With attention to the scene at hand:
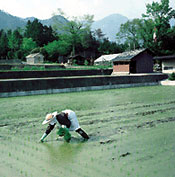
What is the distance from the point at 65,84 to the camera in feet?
67.4

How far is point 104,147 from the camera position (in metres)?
5.90

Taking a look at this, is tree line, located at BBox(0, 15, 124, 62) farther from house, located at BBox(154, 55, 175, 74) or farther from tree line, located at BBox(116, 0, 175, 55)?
house, located at BBox(154, 55, 175, 74)

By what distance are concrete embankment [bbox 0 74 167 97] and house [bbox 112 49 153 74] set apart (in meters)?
5.98

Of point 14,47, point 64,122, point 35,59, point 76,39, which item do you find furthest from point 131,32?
point 64,122

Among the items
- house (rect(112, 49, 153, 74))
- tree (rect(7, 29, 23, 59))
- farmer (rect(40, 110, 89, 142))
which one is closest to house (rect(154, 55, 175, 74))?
house (rect(112, 49, 153, 74))

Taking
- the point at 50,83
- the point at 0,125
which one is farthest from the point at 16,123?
the point at 50,83

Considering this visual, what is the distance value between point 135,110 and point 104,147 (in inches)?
218

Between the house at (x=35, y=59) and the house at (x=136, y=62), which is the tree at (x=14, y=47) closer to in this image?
the house at (x=35, y=59)

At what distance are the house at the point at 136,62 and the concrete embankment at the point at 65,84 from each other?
235 inches

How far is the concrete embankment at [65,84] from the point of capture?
17.7 meters

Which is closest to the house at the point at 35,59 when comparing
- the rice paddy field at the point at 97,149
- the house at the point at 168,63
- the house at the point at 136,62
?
the house at the point at 136,62

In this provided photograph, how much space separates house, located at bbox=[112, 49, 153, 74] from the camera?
3238 cm

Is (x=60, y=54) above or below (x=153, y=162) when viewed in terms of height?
above

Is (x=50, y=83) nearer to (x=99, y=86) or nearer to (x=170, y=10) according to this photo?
(x=99, y=86)
